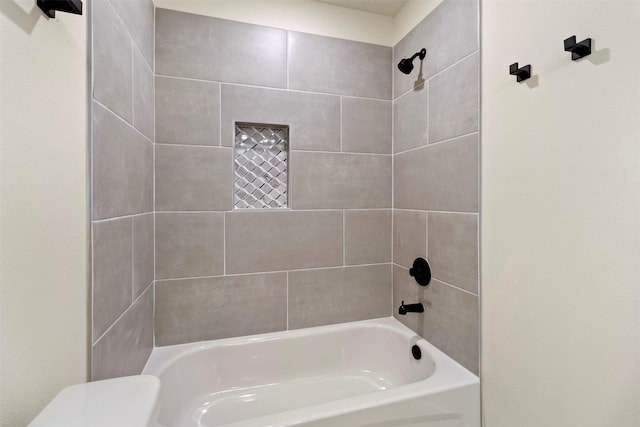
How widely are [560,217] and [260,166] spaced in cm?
136

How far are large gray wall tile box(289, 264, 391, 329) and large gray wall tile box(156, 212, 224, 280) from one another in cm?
→ 45

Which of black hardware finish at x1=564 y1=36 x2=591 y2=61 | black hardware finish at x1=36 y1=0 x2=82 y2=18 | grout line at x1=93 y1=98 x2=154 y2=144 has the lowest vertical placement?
grout line at x1=93 y1=98 x2=154 y2=144

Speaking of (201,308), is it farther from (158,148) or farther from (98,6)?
(98,6)

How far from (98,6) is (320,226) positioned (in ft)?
4.22

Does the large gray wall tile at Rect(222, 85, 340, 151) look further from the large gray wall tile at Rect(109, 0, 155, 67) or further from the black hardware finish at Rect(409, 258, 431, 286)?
the black hardware finish at Rect(409, 258, 431, 286)

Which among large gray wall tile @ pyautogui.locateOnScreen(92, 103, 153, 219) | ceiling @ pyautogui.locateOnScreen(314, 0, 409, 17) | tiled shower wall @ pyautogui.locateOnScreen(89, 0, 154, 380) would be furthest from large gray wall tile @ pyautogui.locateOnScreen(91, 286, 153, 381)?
ceiling @ pyautogui.locateOnScreen(314, 0, 409, 17)

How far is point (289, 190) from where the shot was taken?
1694 millimetres

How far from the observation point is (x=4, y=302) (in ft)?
1.79

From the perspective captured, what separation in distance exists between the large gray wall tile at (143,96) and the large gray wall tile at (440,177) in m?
1.35

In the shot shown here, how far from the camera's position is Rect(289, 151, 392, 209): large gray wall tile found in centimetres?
169

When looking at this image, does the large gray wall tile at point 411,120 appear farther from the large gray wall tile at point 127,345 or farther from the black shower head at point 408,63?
the large gray wall tile at point 127,345

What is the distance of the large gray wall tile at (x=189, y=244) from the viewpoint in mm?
1506

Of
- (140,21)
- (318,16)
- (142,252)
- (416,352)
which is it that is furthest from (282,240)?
(318,16)

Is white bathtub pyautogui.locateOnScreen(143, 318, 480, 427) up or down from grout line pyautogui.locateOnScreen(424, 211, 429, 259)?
down
